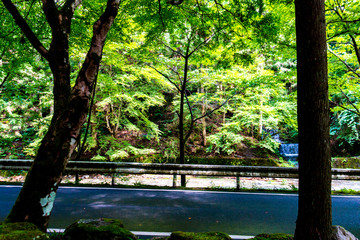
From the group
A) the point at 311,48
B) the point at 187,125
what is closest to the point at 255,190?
the point at 311,48

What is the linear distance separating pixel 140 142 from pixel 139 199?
11.4 metres

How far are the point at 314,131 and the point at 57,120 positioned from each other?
354cm

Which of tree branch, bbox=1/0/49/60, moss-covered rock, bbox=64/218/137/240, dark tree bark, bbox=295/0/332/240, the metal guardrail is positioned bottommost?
moss-covered rock, bbox=64/218/137/240

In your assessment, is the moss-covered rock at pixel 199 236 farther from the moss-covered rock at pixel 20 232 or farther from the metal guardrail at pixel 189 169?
the metal guardrail at pixel 189 169

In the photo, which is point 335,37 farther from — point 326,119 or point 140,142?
point 140,142

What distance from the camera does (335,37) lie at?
6.40 meters

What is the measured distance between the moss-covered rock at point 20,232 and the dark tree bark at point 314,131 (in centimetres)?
304

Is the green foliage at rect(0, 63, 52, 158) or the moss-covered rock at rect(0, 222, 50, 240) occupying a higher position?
the green foliage at rect(0, 63, 52, 158)

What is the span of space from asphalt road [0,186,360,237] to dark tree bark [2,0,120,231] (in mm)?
1513

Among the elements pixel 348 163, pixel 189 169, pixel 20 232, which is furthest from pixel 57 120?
pixel 348 163

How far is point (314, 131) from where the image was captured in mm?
2301

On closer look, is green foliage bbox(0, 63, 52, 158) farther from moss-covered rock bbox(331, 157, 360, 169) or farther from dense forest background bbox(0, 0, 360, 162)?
moss-covered rock bbox(331, 157, 360, 169)

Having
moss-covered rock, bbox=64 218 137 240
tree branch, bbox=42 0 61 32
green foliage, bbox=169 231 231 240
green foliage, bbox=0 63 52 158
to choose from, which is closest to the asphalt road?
green foliage, bbox=169 231 231 240

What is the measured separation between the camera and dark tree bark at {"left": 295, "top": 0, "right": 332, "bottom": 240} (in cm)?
230
